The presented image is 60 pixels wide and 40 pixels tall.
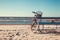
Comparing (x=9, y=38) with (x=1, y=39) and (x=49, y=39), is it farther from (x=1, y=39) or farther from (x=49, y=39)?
(x=49, y=39)

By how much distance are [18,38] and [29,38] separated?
48cm

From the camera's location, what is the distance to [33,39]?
6.95 m

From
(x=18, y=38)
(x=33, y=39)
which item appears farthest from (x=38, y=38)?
(x=18, y=38)

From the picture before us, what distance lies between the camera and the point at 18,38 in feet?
23.2

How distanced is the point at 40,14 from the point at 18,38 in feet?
8.07

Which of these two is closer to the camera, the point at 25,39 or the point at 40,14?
the point at 25,39

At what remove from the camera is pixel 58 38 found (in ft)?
23.8

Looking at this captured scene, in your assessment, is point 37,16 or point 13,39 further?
point 37,16

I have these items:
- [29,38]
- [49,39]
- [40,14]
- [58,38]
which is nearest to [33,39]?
[29,38]

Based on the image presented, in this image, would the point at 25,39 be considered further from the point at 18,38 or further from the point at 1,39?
the point at 1,39

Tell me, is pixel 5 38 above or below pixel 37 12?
below

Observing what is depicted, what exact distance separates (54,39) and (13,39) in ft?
5.73

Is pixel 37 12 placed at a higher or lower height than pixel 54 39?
higher

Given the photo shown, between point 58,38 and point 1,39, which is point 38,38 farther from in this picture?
point 1,39
